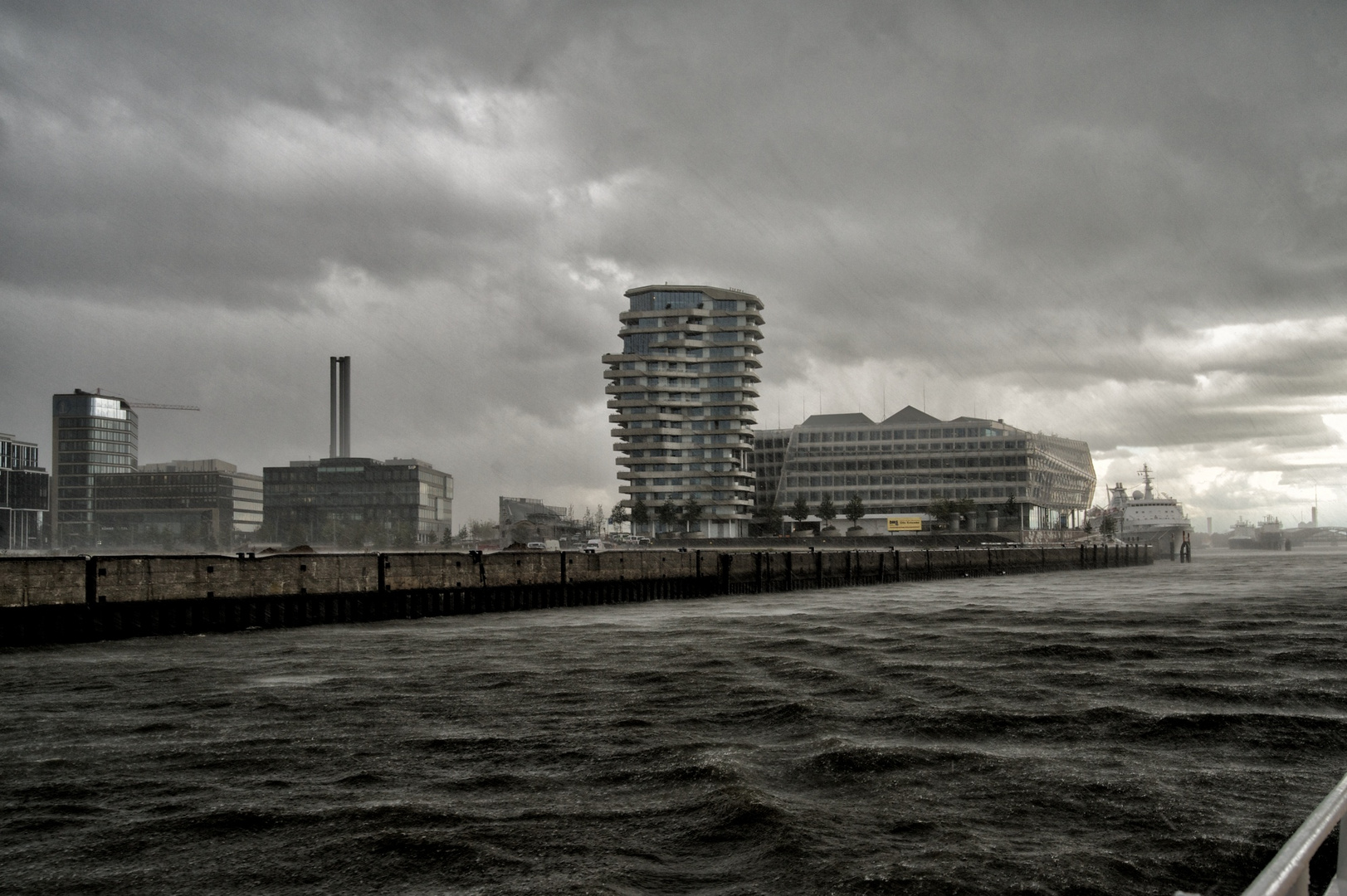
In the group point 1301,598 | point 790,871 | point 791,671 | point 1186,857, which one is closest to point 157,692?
point 791,671

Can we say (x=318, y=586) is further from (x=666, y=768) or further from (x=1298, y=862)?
(x=1298, y=862)

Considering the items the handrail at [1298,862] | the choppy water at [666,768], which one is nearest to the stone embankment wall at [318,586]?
the choppy water at [666,768]

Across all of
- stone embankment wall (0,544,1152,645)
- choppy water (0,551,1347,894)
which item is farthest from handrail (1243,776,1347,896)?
stone embankment wall (0,544,1152,645)

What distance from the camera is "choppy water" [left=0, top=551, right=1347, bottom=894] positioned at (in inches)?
460

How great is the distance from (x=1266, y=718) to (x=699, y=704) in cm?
1078

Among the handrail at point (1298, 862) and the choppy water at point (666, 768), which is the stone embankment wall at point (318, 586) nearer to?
the choppy water at point (666, 768)

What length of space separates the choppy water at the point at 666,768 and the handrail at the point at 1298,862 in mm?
6228

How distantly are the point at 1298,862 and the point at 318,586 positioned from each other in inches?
1800

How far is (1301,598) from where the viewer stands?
196 feet

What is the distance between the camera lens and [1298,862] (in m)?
4.30

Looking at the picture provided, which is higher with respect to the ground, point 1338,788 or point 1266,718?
point 1338,788

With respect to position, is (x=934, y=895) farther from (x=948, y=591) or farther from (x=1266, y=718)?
(x=948, y=591)

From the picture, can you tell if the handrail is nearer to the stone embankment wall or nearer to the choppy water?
the choppy water

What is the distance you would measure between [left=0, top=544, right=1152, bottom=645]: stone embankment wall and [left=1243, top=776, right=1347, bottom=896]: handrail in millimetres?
38597
